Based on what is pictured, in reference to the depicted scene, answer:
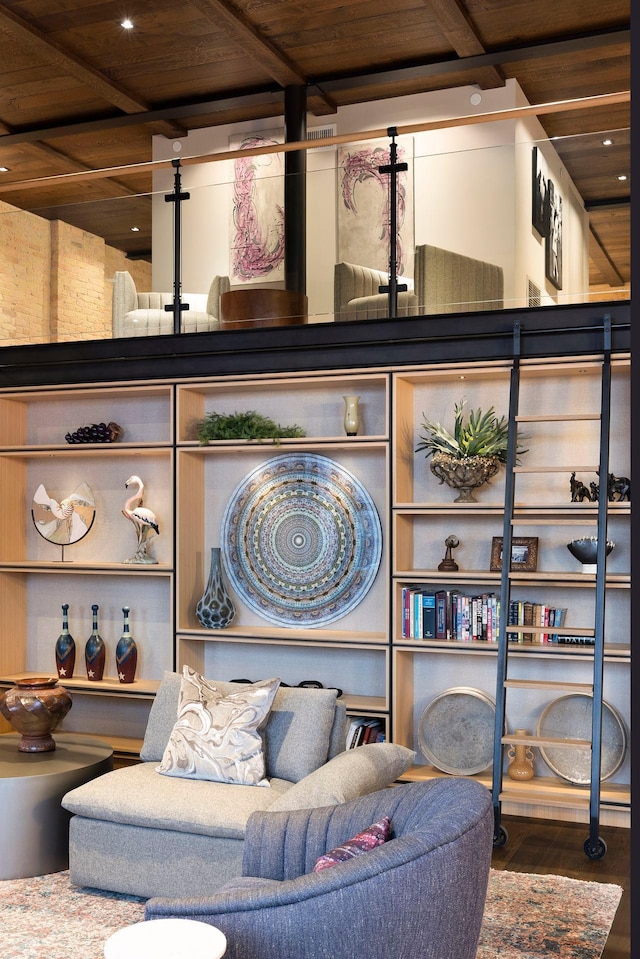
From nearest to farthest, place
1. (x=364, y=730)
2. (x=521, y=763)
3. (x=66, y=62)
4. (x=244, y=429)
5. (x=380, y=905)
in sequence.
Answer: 1. (x=380, y=905)
2. (x=521, y=763)
3. (x=364, y=730)
4. (x=244, y=429)
5. (x=66, y=62)

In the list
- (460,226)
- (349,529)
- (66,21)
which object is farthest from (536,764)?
(66,21)

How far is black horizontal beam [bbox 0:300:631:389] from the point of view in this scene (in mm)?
4676

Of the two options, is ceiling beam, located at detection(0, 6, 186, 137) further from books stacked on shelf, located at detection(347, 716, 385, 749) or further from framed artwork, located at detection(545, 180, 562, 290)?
books stacked on shelf, located at detection(347, 716, 385, 749)

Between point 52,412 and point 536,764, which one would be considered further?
point 52,412

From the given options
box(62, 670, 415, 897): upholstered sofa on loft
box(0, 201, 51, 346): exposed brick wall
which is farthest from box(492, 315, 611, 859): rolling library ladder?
box(0, 201, 51, 346): exposed brick wall

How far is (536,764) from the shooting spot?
489cm

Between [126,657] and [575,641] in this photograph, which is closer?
[575,641]

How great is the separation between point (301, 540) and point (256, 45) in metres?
3.25

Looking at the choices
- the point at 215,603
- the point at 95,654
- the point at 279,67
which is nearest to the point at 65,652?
the point at 95,654

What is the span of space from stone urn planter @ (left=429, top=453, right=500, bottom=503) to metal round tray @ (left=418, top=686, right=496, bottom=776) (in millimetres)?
1083

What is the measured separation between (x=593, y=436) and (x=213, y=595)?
236 centimetres

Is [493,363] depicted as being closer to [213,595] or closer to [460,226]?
[460,226]

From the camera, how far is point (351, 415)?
207 inches

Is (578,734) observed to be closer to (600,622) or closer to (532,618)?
(532,618)
